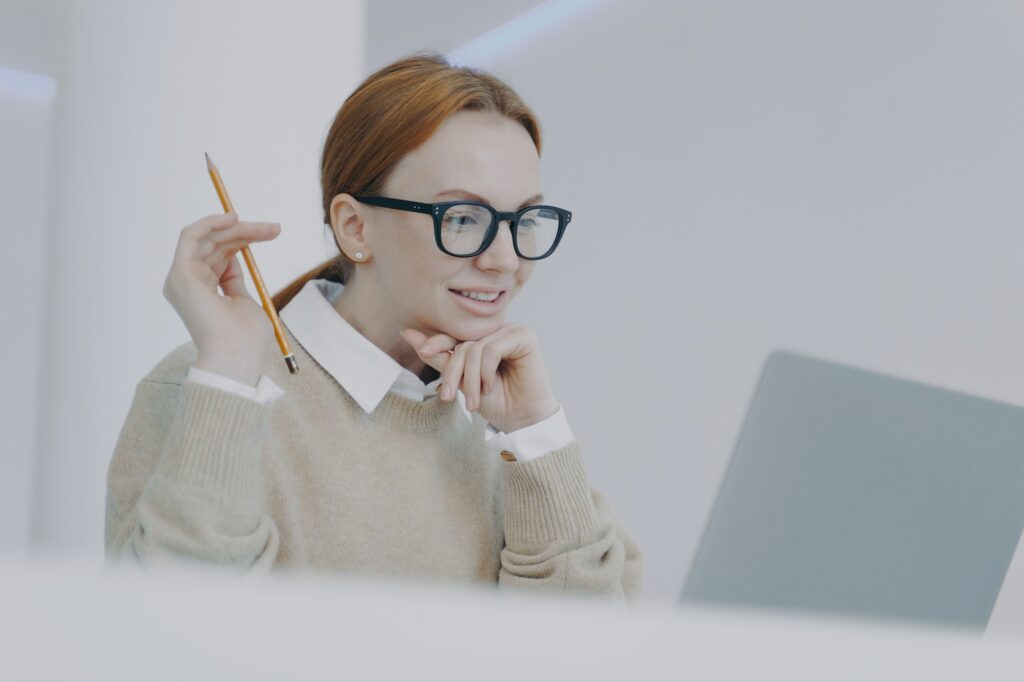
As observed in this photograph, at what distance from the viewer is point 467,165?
1272 millimetres

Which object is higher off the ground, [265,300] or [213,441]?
[265,300]

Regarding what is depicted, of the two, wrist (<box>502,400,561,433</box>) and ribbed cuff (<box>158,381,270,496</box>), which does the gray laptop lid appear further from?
ribbed cuff (<box>158,381,270,496</box>)

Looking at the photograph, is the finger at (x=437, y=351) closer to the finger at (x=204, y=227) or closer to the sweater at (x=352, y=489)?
the sweater at (x=352, y=489)

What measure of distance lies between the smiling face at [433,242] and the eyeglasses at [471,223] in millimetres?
10

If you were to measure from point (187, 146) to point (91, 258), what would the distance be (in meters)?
0.31

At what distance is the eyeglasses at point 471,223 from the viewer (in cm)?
126

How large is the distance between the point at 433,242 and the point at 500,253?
0.28ft

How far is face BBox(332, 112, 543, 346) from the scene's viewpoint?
4.18 ft

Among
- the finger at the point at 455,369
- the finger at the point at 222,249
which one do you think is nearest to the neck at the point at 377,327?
the finger at the point at 455,369

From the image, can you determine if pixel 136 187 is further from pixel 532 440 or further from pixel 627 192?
pixel 627 192

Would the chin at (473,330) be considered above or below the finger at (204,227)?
below

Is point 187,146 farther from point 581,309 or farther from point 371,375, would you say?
point 581,309

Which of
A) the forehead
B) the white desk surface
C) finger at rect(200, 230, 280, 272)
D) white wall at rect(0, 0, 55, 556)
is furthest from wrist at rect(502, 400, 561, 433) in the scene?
white wall at rect(0, 0, 55, 556)

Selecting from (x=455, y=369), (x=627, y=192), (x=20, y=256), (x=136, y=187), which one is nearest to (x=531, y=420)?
(x=455, y=369)
